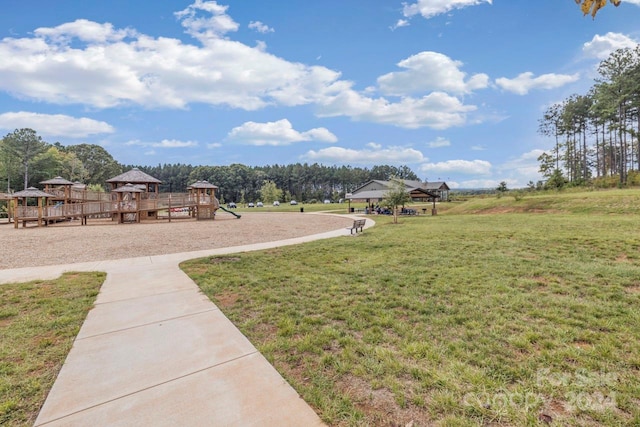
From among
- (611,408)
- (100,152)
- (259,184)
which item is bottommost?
(611,408)

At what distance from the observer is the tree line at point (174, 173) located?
152ft

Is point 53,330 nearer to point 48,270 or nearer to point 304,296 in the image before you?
point 304,296

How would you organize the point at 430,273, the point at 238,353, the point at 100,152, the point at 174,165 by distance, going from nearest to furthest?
1. the point at 238,353
2. the point at 430,273
3. the point at 100,152
4. the point at 174,165

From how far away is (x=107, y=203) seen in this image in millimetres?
23719

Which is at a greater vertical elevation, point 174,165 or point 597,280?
point 174,165

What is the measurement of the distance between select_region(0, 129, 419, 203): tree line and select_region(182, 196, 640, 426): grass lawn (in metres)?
46.8

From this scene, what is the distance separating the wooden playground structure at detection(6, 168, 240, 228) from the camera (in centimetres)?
2080

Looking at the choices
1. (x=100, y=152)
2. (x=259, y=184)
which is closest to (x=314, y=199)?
(x=259, y=184)

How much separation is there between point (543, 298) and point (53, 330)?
26.0 feet

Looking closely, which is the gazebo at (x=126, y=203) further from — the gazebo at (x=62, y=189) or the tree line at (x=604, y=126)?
the tree line at (x=604, y=126)

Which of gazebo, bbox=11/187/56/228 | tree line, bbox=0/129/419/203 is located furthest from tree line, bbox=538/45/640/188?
gazebo, bbox=11/187/56/228

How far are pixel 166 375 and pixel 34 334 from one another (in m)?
2.54

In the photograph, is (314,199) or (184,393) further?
(314,199)

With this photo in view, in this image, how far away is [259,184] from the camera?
99.8m
